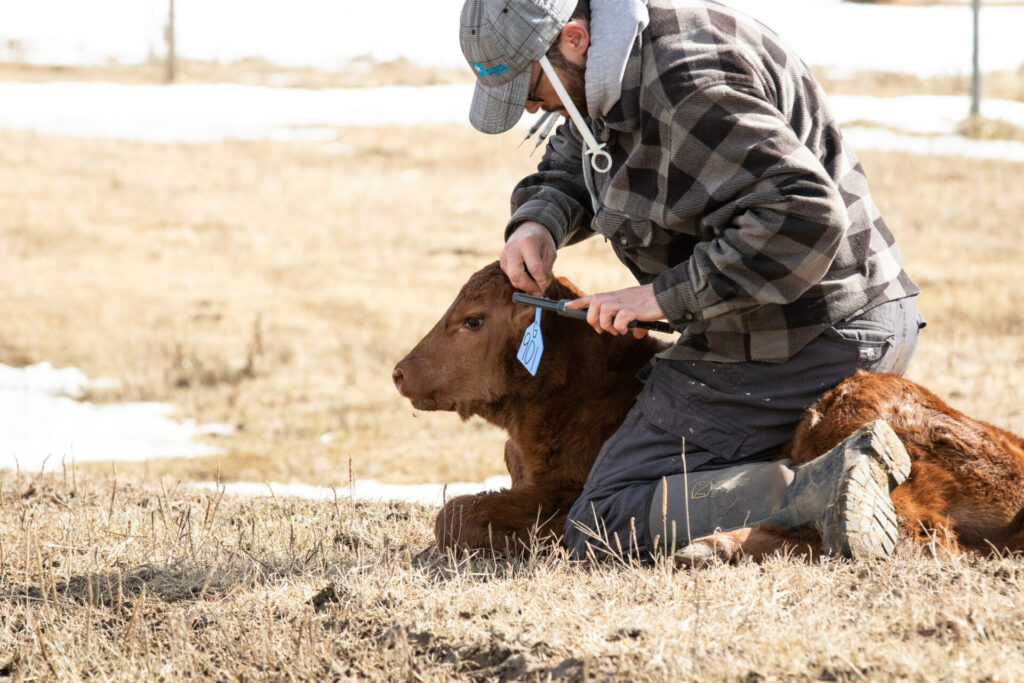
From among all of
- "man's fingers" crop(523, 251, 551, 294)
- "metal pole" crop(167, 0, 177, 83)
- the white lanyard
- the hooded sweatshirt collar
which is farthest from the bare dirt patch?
the hooded sweatshirt collar

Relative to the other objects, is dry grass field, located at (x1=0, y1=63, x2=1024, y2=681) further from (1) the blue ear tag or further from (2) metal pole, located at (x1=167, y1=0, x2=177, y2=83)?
(2) metal pole, located at (x1=167, y1=0, x2=177, y2=83)

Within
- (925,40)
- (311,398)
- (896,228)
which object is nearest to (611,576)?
(311,398)

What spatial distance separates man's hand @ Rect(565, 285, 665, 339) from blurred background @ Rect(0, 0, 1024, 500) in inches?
49.9

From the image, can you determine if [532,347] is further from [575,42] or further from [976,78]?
[976,78]

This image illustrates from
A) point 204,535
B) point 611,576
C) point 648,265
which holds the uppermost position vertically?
point 648,265

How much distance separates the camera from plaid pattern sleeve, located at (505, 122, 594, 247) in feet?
15.7

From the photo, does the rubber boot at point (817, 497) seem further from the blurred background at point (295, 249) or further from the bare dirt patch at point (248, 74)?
the bare dirt patch at point (248, 74)

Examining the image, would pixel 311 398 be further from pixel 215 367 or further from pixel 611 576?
pixel 611 576

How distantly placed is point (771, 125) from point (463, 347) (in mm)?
1677

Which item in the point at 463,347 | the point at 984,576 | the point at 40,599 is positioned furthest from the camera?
the point at 463,347

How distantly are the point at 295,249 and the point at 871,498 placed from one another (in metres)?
14.9

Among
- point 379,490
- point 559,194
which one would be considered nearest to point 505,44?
point 559,194

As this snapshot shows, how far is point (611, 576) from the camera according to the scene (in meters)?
3.74

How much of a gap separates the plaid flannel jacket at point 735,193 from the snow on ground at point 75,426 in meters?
6.70
